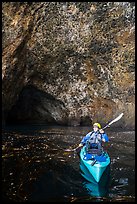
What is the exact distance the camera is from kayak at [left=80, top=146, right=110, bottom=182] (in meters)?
10.9

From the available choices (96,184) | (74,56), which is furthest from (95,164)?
(74,56)

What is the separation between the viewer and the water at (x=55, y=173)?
9.36 m

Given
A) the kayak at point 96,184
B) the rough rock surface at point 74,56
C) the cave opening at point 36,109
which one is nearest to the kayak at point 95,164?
the kayak at point 96,184

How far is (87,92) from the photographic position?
80.1 ft

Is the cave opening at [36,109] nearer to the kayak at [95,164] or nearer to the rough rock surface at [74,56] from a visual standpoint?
the rough rock surface at [74,56]

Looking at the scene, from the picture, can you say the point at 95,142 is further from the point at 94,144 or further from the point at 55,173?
the point at 55,173

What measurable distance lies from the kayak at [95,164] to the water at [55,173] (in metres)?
0.33

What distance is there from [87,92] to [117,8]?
7.37m

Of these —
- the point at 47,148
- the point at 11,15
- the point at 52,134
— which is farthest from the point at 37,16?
the point at 47,148

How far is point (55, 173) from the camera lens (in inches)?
465

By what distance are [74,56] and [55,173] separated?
13484 mm

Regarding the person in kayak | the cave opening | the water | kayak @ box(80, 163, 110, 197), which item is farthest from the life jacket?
the cave opening

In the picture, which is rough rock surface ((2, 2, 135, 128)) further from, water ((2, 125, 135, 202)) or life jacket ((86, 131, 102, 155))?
life jacket ((86, 131, 102, 155))

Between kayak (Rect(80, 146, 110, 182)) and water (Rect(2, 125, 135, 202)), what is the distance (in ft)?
1.09
